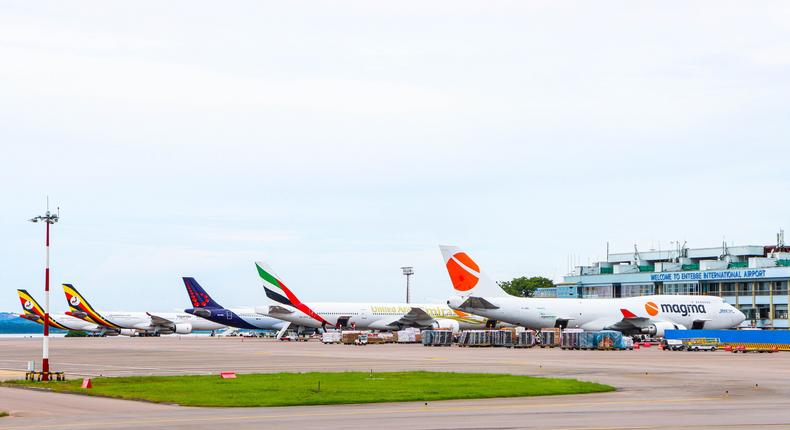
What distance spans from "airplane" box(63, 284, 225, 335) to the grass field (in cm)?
10741

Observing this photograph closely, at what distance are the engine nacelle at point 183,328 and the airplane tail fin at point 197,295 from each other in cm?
2466

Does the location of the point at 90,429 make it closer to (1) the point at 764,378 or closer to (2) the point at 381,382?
(2) the point at 381,382

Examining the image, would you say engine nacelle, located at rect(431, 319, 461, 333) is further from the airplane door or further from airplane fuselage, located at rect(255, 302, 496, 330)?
the airplane door

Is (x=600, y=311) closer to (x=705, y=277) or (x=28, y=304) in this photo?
(x=705, y=277)

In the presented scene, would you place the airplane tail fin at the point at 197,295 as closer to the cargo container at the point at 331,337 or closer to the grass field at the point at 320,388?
the cargo container at the point at 331,337

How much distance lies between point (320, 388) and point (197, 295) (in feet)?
312

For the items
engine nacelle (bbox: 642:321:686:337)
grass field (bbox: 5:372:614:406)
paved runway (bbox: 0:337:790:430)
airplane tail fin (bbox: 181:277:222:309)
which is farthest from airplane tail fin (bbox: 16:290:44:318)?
grass field (bbox: 5:372:614:406)

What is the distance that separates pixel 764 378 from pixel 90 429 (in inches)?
1113

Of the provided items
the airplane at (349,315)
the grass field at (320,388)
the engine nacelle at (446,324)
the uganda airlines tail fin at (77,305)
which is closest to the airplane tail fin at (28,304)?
the uganda airlines tail fin at (77,305)

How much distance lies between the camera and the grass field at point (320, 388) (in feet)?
98.3

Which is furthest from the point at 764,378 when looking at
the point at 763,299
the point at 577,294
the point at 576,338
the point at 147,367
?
the point at 577,294

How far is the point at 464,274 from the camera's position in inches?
3583

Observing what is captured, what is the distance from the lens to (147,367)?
1972 inches

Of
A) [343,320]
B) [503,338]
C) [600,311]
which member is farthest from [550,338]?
[343,320]
